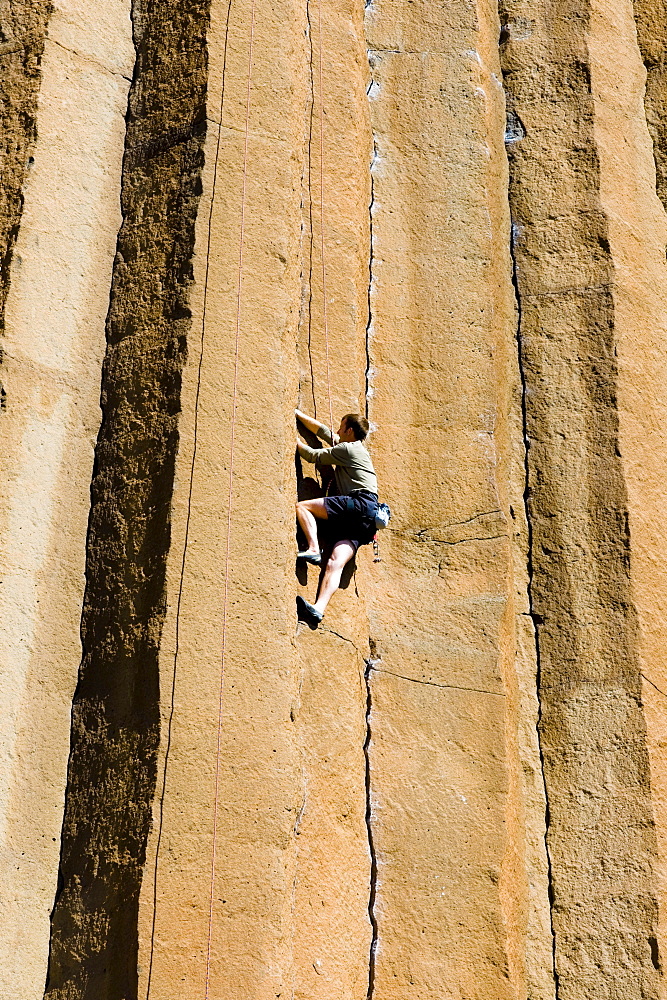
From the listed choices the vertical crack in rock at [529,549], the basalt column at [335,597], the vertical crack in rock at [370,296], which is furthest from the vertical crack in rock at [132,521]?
the vertical crack in rock at [529,549]

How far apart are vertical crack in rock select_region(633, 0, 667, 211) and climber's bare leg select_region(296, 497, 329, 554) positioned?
290cm

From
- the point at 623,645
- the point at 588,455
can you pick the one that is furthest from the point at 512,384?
the point at 623,645

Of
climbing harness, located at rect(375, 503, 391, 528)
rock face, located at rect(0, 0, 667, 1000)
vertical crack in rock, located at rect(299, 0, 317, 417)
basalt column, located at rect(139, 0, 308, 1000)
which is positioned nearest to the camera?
basalt column, located at rect(139, 0, 308, 1000)

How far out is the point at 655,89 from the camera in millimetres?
7668

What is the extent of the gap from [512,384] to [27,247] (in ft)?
8.20

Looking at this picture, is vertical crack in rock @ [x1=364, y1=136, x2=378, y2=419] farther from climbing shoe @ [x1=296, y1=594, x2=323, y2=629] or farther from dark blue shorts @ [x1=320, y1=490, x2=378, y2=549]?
climbing shoe @ [x1=296, y1=594, x2=323, y2=629]

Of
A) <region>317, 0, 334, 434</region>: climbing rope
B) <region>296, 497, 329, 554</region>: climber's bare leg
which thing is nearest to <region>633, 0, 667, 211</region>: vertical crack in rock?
<region>317, 0, 334, 434</region>: climbing rope

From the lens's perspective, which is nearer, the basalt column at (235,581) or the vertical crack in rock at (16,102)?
the basalt column at (235,581)

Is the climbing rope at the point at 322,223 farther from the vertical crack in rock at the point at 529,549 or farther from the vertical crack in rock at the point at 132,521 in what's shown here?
the vertical crack in rock at the point at 529,549

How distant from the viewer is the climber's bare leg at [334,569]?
19.0 feet

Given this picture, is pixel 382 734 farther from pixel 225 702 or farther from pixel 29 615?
pixel 29 615

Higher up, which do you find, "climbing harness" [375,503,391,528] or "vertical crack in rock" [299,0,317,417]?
"vertical crack in rock" [299,0,317,417]

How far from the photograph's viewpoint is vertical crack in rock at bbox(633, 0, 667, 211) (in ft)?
24.6

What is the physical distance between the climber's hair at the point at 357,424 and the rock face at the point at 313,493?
253 mm
